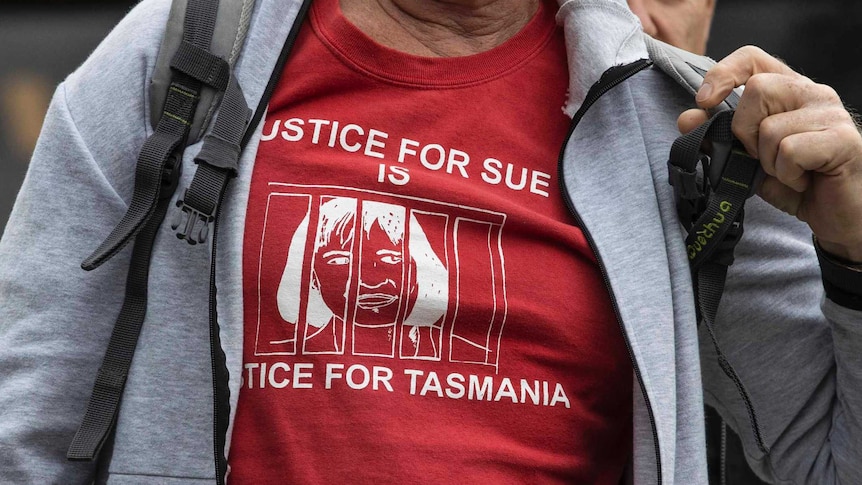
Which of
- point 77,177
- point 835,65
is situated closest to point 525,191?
point 77,177

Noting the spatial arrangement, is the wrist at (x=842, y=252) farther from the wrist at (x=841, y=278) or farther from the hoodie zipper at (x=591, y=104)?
the hoodie zipper at (x=591, y=104)

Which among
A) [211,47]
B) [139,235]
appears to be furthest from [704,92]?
[139,235]

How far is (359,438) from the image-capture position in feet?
4.50

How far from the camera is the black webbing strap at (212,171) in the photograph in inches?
52.8

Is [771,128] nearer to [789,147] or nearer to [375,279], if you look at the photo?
[789,147]

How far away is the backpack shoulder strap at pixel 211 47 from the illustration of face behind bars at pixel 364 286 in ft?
0.67

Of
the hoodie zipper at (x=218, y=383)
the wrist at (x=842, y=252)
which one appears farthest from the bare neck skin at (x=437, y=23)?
the wrist at (x=842, y=252)

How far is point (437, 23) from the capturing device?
1.65 m

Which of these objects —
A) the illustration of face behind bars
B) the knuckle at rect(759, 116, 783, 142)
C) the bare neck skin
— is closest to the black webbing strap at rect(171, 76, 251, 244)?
the illustration of face behind bars

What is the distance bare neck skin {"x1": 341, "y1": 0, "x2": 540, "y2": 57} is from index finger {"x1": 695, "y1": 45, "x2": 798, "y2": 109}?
0.34 metres

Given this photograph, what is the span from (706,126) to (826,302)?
13.6 inches

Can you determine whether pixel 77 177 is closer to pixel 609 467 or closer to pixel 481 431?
pixel 481 431

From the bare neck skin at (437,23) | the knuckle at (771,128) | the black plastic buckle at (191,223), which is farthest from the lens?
the bare neck skin at (437,23)

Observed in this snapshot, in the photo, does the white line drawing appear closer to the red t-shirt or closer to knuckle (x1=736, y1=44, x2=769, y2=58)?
the red t-shirt
